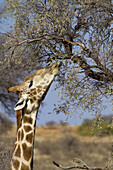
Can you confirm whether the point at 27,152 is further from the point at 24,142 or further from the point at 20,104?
the point at 20,104

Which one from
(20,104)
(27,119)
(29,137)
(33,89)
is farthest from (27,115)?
(33,89)

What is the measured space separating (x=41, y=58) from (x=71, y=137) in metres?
16.6

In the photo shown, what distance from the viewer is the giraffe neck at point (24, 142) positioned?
5574 mm

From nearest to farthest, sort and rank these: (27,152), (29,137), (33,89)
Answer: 1. (27,152)
2. (29,137)
3. (33,89)

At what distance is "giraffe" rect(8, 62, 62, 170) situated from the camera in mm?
5598

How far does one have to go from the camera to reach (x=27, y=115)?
5.77 m

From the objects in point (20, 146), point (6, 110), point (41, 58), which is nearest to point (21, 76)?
point (6, 110)

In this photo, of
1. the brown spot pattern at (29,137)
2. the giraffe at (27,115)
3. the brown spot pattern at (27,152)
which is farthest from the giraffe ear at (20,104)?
the brown spot pattern at (27,152)

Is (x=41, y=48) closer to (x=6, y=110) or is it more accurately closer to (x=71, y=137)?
(x=6, y=110)

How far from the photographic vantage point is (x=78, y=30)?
8.77m

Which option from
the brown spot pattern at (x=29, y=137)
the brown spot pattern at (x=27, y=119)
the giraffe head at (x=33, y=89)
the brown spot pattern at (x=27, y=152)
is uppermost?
the giraffe head at (x=33, y=89)

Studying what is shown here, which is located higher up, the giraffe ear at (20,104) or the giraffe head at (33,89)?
the giraffe head at (33,89)

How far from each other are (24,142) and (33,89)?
43.5 inches

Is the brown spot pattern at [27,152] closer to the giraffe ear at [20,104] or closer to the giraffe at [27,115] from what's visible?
the giraffe at [27,115]
